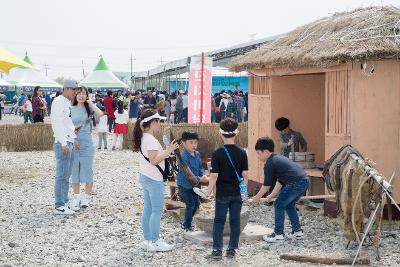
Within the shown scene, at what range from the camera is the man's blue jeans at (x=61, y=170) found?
30.0ft

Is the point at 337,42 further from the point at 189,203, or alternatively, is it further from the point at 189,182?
the point at 189,203

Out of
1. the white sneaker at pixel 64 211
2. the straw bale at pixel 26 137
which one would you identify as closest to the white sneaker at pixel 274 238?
the white sneaker at pixel 64 211

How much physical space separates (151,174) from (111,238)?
138 cm

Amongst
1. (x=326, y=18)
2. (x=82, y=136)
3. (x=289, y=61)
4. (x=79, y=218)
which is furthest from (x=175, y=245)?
(x=326, y=18)

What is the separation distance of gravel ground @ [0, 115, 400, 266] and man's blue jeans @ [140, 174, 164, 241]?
27cm

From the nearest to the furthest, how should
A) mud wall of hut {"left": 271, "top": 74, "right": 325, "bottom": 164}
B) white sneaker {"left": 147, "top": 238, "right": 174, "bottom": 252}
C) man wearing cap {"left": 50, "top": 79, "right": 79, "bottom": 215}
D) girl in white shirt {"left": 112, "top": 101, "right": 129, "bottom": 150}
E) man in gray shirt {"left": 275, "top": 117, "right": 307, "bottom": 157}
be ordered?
white sneaker {"left": 147, "top": 238, "right": 174, "bottom": 252} → man wearing cap {"left": 50, "top": 79, "right": 79, "bottom": 215} → man in gray shirt {"left": 275, "top": 117, "right": 307, "bottom": 157} → mud wall of hut {"left": 271, "top": 74, "right": 325, "bottom": 164} → girl in white shirt {"left": 112, "top": 101, "right": 129, "bottom": 150}

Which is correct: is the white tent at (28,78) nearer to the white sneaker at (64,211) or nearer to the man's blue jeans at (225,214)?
the white sneaker at (64,211)

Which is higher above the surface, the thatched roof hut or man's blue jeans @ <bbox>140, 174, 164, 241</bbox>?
the thatched roof hut

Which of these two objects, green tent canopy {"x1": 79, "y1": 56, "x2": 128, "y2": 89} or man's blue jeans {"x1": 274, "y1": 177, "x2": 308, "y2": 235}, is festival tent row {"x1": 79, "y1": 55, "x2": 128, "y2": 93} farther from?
man's blue jeans {"x1": 274, "y1": 177, "x2": 308, "y2": 235}

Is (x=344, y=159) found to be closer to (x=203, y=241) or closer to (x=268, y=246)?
(x=268, y=246)

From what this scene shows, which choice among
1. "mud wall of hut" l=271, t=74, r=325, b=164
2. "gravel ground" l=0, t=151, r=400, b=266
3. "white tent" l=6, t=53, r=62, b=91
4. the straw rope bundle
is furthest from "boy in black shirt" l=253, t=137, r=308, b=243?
"white tent" l=6, t=53, r=62, b=91

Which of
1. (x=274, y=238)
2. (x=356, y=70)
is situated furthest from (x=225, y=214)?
(x=356, y=70)

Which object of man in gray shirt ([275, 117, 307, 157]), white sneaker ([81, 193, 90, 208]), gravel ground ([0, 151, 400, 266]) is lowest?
gravel ground ([0, 151, 400, 266])

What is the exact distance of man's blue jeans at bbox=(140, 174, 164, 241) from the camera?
22.9 feet
